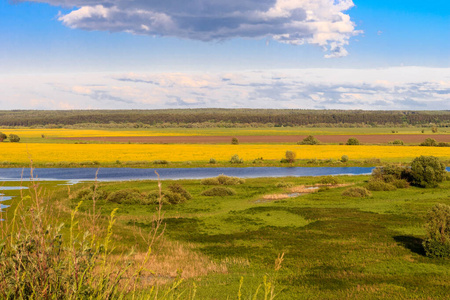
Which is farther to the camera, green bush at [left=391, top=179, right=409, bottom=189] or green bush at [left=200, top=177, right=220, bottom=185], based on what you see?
green bush at [left=200, top=177, right=220, bottom=185]

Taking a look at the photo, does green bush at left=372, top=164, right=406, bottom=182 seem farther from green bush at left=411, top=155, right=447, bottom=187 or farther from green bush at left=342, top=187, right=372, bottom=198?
green bush at left=342, top=187, right=372, bottom=198

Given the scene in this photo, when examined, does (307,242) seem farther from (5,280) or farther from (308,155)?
(308,155)

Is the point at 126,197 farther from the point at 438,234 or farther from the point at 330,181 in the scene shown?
the point at 438,234

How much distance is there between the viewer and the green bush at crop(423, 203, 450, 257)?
1847 centimetres

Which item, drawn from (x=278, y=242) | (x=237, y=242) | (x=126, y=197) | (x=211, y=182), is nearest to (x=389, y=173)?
(x=211, y=182)

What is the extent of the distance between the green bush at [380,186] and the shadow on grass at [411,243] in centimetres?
1878

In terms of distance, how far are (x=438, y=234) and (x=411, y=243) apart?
2372 mm

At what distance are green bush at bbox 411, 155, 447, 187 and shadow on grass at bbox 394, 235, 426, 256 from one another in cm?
2213

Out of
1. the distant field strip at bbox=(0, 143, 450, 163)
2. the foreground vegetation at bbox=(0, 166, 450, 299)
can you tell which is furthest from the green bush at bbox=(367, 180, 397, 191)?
the distant field strip at bbox=(0, 143, 450, 163)

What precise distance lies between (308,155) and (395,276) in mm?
61233

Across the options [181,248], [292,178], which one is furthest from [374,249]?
[292,178]

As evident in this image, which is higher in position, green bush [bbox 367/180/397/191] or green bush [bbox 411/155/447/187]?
green bush [bbox 411/155/447/187]

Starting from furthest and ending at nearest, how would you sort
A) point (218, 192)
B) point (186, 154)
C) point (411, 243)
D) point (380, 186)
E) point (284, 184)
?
1. point (186, 154)
2. point (284, 184)
3. point (380, 186)
4. point (218, 192)
5. point (411, 243)

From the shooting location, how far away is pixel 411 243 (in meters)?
20.8
